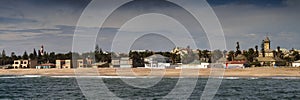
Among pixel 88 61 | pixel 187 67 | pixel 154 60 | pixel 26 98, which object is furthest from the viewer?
pixel 88 61

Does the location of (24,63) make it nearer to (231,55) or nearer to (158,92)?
(231,55)

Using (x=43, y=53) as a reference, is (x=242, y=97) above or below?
below

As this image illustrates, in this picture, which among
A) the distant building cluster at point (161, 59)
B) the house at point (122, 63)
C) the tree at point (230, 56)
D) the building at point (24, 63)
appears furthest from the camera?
the building at point (24, 63)

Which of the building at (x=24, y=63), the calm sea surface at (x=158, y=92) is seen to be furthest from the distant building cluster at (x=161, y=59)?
the calm sea surface at (x=158, y=92)

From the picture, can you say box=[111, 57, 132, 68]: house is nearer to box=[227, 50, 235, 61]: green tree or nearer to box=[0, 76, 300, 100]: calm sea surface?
box=[227, 50, 235, 61]: green tree

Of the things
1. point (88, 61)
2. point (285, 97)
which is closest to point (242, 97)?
point (285, 97)

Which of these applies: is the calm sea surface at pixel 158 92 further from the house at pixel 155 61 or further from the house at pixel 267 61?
the house at pixel 155 61

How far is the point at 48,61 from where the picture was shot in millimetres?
161625

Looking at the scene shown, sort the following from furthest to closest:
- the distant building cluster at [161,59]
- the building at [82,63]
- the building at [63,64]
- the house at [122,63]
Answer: the building at [82,63] < the building at [63,64] < the house at [122,63] < the distant building cluster at [161,59]

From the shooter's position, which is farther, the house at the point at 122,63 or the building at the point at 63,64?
the building at the point at 63,64

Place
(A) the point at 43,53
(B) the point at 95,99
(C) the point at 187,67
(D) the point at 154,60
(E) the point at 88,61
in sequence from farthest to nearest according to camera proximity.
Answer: (A) the point at 43,53 < (E) the point at 88,61 < (D) the point at 154,60 < (C) the point at 187,67 < (B) the point at 95,99

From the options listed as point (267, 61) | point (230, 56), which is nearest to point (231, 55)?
point (230, 56)

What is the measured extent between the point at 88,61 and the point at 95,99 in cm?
11871

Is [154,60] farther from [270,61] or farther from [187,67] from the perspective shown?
[270,61]
